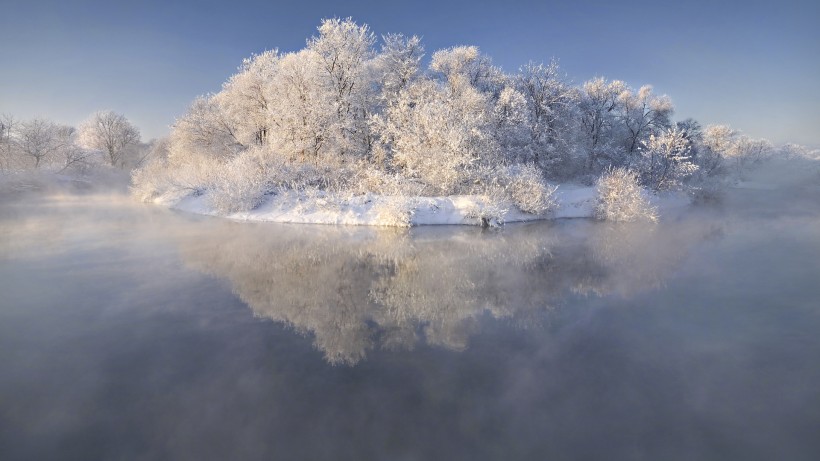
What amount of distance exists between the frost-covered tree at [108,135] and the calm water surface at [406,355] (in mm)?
57461

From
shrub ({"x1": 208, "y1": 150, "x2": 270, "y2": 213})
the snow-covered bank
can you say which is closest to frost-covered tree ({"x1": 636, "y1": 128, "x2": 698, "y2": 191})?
the snow-covered bank

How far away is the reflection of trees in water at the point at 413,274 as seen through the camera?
8359mm

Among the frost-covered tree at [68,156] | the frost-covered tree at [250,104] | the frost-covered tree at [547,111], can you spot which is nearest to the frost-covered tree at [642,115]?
the frost-covered tree at [547,111]

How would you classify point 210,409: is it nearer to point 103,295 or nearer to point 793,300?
point 103,295

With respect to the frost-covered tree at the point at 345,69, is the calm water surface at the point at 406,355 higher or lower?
lower

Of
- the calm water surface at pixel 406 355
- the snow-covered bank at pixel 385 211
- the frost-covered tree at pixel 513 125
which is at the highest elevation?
the frost-covered tree at pixel 513 125

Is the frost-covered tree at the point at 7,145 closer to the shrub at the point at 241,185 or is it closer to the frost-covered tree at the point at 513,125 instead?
the shrub at the point at 241,185

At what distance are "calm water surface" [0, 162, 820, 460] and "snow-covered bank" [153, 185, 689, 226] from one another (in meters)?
7.11

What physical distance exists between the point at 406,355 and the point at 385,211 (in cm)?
1487

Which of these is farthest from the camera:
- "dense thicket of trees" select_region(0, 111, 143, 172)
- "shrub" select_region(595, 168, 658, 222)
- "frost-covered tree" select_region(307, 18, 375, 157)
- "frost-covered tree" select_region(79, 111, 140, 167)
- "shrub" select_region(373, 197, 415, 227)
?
"frost-covered tree" select_region(79, 111, 140, 167)

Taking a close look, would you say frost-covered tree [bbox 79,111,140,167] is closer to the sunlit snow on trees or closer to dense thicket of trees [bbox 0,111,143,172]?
dense thicket of trees [bbox 0,111,143,172]

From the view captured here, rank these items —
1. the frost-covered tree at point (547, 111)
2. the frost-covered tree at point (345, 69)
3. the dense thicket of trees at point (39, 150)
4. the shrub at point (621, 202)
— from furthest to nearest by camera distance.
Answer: the dense thicket of trees at point (39, 150), the frost-covered tree at point (547, 111), the frost-covered tree at point (345, 69), the shrub at point (621, 202)

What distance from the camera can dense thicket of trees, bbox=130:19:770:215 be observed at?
82.3 feet

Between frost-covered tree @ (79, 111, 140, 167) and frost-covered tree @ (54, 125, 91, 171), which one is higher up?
frost-covered tree @ (79, 111, 140, 167)
